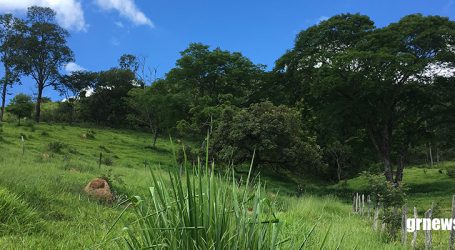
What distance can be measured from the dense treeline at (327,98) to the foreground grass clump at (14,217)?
14832 mm

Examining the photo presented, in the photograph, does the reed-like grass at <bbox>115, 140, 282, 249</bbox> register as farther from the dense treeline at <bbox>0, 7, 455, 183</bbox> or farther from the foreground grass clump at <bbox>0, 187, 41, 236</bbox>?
the dense treeline at <bbox>0, 7, 455, 183</bbox>

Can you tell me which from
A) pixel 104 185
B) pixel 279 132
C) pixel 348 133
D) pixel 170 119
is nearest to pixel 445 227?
pixel 104 185

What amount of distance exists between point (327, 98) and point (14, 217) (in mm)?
31335

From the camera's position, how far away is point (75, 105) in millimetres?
62688

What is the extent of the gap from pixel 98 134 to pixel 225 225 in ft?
152

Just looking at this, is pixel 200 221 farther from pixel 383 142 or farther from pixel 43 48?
pixel 43 48

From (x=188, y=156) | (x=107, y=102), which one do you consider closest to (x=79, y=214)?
(x=188, y=156)

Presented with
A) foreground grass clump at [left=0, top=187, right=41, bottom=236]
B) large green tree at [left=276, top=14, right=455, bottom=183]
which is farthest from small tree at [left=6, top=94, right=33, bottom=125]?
foreground grass clump at [left=0, top=187, right=41, bottom=236]

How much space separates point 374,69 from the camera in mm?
31438

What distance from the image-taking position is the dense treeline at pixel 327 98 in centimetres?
2692

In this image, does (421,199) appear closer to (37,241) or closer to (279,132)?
(279,132)

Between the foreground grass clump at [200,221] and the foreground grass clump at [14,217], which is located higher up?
the foreground grass clump at [200,221]

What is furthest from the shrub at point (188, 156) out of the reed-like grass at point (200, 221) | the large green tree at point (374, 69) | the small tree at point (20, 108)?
the small tree at point (20, 108)

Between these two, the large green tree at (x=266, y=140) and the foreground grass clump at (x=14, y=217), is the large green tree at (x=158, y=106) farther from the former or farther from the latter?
the foreground grass clump at (x=14, y=217)
